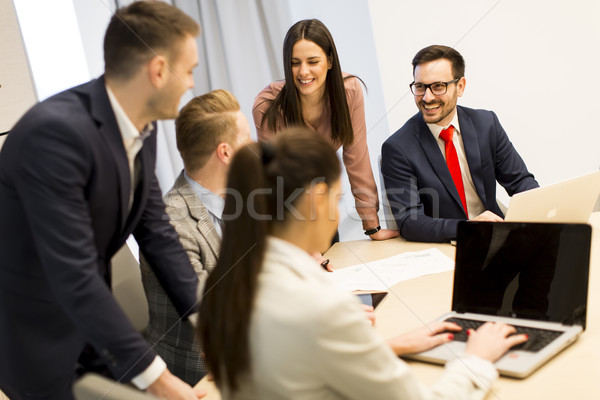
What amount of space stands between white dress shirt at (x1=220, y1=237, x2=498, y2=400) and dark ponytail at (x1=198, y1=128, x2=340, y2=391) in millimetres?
20

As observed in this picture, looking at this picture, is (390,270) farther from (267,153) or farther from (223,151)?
(267,153)

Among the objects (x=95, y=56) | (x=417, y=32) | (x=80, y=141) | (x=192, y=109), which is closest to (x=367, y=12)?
(x=417, y=32)

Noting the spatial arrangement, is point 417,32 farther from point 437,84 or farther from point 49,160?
point 49,160

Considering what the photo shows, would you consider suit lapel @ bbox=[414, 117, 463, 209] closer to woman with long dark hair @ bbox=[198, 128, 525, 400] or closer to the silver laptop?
the silver laptop

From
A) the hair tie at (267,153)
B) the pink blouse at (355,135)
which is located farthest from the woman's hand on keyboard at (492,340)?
the pink blouse at (355,135)

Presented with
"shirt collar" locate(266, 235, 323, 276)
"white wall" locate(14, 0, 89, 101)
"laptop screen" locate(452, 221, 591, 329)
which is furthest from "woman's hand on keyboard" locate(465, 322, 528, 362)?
"white wall" locate(14, 0, 89, 101)

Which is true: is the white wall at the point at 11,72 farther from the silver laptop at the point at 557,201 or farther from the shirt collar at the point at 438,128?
the silver laptop at the point at 557,201

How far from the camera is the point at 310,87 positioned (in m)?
2.33

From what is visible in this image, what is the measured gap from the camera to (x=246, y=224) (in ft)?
2.90

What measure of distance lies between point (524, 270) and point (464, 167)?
3.62ft

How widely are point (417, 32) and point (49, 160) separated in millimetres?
2929

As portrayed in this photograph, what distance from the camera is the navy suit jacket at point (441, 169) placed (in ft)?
7.51

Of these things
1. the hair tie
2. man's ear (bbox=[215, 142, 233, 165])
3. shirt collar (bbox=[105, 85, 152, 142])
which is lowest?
Result: man's ear (bbox=[215, 142, 233, 165])

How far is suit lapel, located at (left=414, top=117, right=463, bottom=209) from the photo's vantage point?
2275 mm
